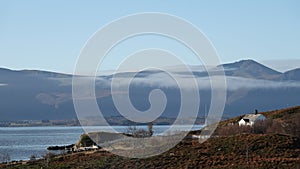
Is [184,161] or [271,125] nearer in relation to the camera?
[184,161]

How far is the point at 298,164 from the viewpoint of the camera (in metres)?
51.8

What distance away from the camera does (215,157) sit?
59.8 meters

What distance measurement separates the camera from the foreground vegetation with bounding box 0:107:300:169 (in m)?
55.7

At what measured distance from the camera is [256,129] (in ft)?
257

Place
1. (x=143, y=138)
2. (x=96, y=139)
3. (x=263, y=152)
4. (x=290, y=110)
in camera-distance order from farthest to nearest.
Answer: (x=290, y=110), (x=96, y=139), (x=143, y=138), (x=263, y=152)

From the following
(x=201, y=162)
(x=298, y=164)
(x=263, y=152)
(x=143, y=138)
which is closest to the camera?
(x=298, y=164)

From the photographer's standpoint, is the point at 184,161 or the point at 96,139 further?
the point at 96,139

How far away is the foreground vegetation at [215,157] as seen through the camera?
5569cm

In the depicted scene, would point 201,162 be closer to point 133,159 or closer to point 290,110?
point 133,159

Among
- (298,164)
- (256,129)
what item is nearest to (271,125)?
(256,129)

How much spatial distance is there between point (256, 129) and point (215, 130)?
224 inches

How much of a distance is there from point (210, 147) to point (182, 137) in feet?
46.2

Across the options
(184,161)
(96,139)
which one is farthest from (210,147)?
(96,139)

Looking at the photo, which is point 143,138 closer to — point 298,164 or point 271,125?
point 271,125
